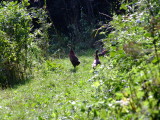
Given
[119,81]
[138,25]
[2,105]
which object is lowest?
[2,105]

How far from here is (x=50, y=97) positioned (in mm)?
7156

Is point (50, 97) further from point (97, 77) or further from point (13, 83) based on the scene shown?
point (13, 83)

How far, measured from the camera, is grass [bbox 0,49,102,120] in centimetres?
516

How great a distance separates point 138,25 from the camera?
19.0 ft

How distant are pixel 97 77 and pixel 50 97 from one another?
6.05 ft

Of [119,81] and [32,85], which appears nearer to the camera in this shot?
[119,81]

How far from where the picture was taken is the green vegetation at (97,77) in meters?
3.94

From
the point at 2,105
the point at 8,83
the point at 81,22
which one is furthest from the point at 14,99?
the point at 81,22

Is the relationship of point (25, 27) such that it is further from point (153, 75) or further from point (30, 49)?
point (153, 75)

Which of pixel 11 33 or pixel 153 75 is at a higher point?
pixel 11 33

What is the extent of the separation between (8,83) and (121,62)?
5522mm

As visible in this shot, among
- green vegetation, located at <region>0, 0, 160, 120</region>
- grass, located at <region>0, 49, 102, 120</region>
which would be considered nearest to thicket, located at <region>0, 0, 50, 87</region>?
green vegetation, located at <region>0, 0, 160, 120</region>

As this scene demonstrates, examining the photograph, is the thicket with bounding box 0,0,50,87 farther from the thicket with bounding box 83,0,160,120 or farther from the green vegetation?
the thicket with bounding box 83,0,160,120

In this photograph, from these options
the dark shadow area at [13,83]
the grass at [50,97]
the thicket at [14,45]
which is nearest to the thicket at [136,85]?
the grass at [50,97]
